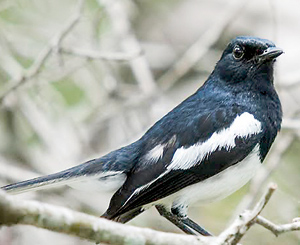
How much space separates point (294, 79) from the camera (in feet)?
16.0

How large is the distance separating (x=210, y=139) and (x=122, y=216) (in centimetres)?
63

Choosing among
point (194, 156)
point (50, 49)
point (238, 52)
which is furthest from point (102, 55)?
point (194, 156)

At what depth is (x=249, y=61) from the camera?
3.87 meters

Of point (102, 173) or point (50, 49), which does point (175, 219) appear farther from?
point (50, 49)

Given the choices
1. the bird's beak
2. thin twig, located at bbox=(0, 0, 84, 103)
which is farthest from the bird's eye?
thin twig, located at bbox=(0, 0, 84, 103)

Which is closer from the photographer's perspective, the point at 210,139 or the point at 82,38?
the point at 210,139

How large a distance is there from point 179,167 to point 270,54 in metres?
0.88

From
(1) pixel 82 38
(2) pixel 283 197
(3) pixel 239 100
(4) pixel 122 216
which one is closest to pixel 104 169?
(4) pixel 122 216

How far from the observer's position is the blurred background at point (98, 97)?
14.8ft

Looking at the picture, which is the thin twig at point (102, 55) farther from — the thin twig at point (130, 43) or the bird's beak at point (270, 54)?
the thin twig at point (130, 43)

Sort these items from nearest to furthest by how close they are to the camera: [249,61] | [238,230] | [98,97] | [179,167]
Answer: [238,230] → [179,167] → [249,61] → [98,97]

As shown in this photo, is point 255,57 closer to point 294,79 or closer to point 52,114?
point 294,79

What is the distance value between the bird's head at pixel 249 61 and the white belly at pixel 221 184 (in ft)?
1.65

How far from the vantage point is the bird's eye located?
390 centimetres
